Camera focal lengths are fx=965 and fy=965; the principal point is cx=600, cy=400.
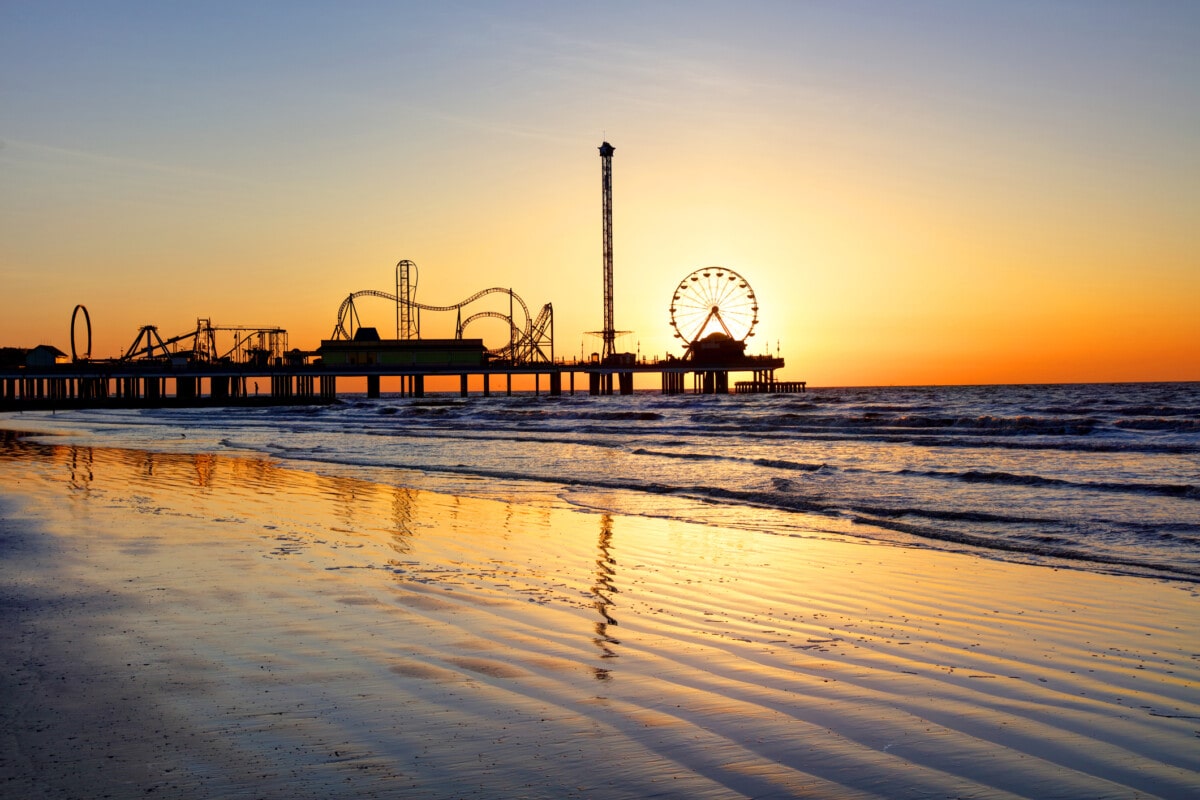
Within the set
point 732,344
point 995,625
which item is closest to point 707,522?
point 995,625

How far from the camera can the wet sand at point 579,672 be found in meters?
4.46

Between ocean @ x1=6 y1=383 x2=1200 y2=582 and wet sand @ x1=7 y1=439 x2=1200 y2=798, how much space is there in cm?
268

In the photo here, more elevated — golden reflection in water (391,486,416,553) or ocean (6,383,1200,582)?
golden reflection in water (391,486,416,553)

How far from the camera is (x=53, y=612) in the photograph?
7645mm

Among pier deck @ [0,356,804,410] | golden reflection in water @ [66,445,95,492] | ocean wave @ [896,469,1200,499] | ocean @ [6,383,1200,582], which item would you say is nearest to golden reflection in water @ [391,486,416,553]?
ocean @ [6,383,1200,582]

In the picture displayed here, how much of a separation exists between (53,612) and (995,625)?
753 centimetres

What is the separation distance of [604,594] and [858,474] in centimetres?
1513

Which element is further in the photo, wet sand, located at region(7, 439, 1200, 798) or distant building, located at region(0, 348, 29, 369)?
distant building, located at region(0, 348, 29, 369)

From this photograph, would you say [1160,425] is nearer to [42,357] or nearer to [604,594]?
[604,594]

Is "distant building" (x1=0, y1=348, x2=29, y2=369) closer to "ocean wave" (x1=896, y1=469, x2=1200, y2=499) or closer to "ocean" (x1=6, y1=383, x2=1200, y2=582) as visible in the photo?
"ocean" (x1=6, y1=383, x2=1200, y2=582)

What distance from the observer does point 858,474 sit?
22703 millimetres

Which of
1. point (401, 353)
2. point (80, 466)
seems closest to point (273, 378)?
point (401, 353)

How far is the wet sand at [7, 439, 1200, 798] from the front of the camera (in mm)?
4465

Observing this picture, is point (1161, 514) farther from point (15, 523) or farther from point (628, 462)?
point (15, 523)
